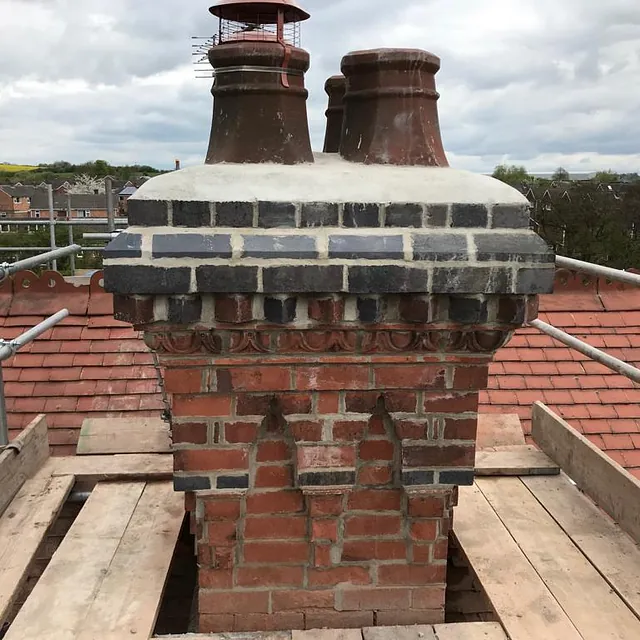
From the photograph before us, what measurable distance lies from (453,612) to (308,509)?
1.17m

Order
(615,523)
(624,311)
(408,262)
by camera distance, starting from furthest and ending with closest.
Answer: (624,311) < (615,523) < (408,262)

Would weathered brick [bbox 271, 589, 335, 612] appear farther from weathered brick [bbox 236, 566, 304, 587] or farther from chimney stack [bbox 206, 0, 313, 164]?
chimney stack [bbox 206, 0, 313, 164]

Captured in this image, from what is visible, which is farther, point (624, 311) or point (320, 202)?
point (624, 311)

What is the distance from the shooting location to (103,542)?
8.28 ft

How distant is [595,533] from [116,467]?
2.20m

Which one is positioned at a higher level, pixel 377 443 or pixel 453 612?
pixel 377 443

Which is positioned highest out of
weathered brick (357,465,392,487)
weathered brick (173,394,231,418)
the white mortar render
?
the white mortar render

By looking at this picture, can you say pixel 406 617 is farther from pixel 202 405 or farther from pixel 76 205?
pixel 76 205

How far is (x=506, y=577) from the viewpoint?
2.31 metres

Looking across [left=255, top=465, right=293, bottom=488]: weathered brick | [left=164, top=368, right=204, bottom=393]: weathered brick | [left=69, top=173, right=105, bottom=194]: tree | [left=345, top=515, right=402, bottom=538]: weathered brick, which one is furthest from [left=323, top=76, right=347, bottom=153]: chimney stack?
[left=69, top=173, right=105, bottom=194]: tree

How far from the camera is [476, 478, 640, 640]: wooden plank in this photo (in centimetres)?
206

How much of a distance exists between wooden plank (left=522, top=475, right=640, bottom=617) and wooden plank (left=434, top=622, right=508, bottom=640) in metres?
0.48

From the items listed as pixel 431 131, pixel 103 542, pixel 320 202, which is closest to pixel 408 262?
pixel 320 202

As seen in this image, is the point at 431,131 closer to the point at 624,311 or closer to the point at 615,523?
the point at 615,523
